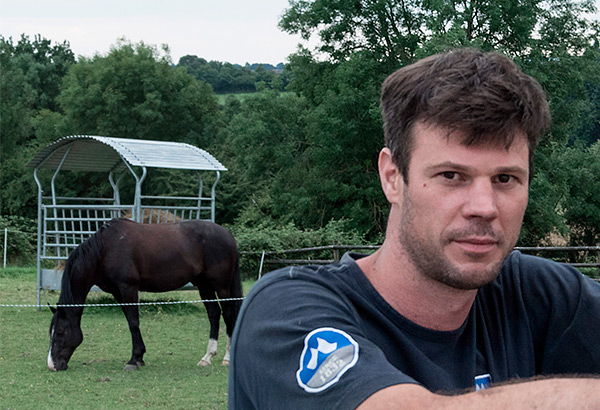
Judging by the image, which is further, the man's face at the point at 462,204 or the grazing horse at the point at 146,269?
the grazing horse at the point at 146,269

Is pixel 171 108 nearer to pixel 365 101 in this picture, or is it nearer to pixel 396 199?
pixel 365 101

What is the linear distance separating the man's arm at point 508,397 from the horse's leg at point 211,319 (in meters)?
7.66

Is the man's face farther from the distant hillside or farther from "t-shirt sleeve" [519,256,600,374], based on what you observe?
the distant hillside

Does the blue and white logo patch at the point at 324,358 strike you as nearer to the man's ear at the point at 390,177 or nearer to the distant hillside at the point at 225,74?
the man's ear at the point at 390,177

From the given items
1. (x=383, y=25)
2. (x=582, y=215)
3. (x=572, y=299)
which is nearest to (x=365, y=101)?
(x=383, y=25)

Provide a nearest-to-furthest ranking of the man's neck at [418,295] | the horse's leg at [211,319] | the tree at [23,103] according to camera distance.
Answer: the man's neck at [418,295] < the horse's leg at [211,319] < the tree at [23,103]

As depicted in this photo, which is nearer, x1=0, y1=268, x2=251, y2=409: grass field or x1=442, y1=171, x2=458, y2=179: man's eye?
x1=442, y1=171, x2=458, y2=179: man's eye

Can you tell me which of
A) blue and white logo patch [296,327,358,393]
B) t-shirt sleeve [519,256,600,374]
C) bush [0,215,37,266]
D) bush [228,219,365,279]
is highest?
blue and white logo patch [296,327,358,393]

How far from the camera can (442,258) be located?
1.28 meters

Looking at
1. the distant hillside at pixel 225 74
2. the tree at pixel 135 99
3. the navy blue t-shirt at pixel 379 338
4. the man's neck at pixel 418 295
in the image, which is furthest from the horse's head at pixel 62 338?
the distant hillside at pixel 225 74

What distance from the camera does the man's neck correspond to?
1.32 m

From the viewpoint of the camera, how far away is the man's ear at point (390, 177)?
1360 millimetres

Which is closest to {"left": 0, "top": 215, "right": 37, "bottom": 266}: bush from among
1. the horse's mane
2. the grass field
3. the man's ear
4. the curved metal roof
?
the curved metal roof

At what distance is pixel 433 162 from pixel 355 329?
30 cm
